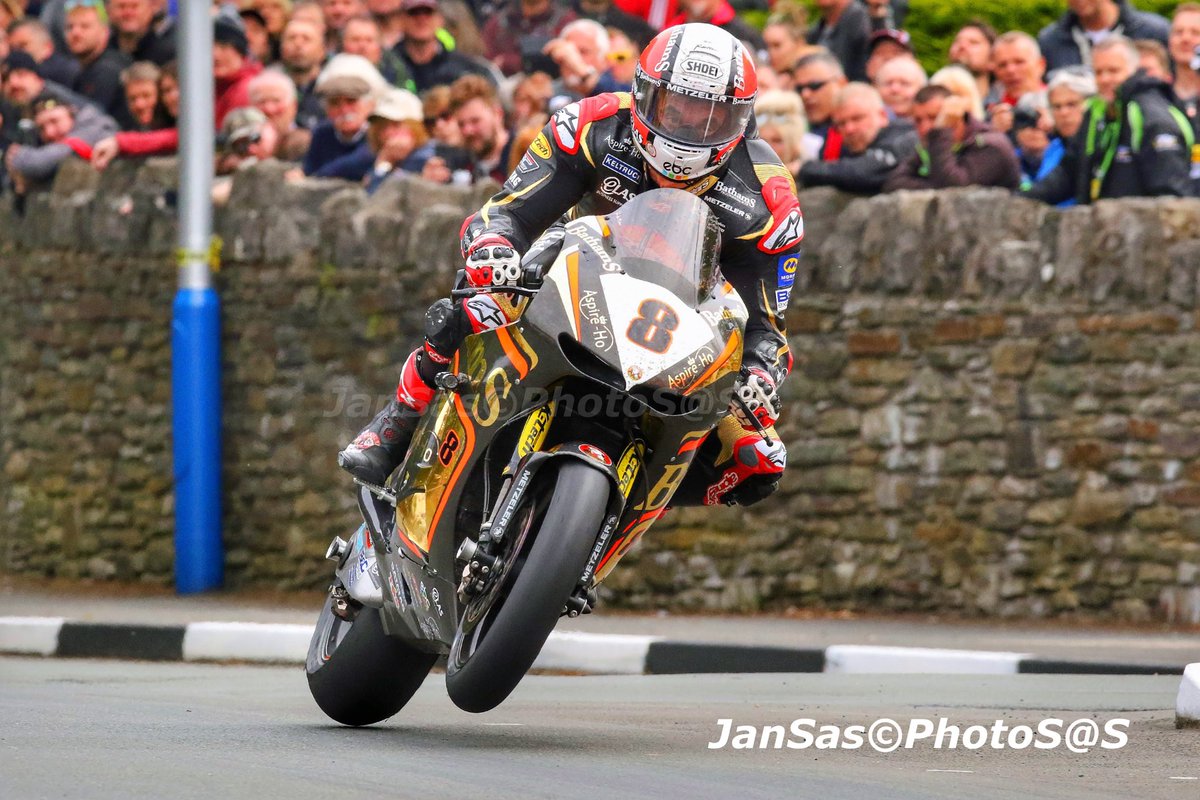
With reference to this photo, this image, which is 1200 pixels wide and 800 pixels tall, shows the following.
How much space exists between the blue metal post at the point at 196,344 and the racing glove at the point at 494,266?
7.30m

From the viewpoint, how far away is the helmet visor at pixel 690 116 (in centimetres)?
591

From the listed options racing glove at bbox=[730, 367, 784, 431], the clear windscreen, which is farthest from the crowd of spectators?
the clear windscreen

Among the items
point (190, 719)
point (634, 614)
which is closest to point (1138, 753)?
point (190, 719)

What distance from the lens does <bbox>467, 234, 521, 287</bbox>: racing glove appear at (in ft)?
18.7

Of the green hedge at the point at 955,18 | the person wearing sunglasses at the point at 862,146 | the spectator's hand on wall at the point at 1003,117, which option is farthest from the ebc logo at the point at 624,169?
the green hedge at the point at 955,18

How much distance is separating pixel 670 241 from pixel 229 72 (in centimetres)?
858

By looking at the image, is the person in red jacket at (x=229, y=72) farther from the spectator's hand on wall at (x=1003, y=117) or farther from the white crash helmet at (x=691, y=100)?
the white crash helmet at (x=691, y=100)

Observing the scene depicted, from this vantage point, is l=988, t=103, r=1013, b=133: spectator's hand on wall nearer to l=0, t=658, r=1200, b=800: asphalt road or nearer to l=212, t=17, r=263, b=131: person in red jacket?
l=0, t=658, r=1200, b=800: asphalt road

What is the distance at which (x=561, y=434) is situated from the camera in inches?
217

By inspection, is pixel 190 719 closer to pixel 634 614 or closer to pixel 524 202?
pixel 524 202

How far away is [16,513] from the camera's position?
14055mm

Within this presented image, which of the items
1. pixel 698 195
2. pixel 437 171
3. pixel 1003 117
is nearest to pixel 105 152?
pixel 437 171

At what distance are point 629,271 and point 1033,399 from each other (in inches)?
238

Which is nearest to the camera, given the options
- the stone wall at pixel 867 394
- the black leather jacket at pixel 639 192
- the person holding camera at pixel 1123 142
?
the black leather jacket at pixel 639 192
